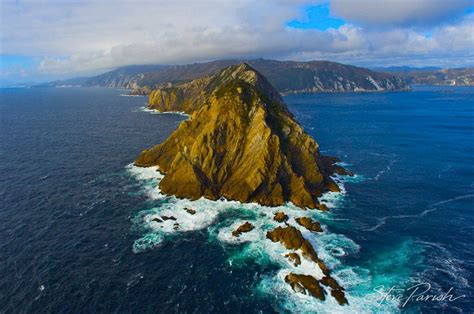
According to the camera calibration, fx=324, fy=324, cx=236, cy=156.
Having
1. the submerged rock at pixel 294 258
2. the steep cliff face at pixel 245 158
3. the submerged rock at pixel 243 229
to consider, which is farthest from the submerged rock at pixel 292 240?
the steep cliff face at pixel 245 158

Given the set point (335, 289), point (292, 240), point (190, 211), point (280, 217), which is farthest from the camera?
point (190, 211)

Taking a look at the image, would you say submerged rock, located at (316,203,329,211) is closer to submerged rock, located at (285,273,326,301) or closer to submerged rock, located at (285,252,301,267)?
submerged rock, located at (285,252,301,267)

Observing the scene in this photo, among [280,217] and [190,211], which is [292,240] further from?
[190,211]

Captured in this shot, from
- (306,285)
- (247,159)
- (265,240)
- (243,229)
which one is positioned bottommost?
(306,285)

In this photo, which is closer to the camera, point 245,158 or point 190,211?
point 190,211

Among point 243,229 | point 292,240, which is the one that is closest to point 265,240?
point 243,229

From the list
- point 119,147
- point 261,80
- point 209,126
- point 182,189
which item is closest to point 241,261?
point 182,189

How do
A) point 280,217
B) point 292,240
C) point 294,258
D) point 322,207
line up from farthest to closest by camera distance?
point 322,207
point 280,217
point 292,240
point 294,258
